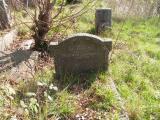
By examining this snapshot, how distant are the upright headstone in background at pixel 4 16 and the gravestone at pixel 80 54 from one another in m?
2.58

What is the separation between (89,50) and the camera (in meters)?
5.13

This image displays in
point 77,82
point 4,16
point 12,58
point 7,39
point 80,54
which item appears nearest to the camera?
point 77,82

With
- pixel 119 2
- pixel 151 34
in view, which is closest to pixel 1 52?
pixel 151 34

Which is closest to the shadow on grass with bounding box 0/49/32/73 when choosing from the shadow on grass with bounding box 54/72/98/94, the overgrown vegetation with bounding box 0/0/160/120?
the overgrown vegetation with bounding box 0/0/160/120

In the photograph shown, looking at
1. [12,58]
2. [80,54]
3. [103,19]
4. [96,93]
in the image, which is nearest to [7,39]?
[12,58]

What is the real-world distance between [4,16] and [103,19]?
2335mm

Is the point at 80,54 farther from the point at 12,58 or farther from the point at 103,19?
the point at 103,19

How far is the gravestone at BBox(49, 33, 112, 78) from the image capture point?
4984 mm

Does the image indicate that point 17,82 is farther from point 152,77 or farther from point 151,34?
point 151,34

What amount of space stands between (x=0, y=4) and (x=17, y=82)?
2.90m

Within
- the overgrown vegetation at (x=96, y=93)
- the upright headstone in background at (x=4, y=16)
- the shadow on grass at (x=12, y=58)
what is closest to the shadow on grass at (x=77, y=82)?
the overgrown vegetation at (x=96, y=93)

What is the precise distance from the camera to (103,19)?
800cm

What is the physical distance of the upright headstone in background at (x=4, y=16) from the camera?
7.18 m

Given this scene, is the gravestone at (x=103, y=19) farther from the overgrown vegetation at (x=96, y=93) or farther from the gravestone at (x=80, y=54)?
the gravestone at (x=80, y=54)
